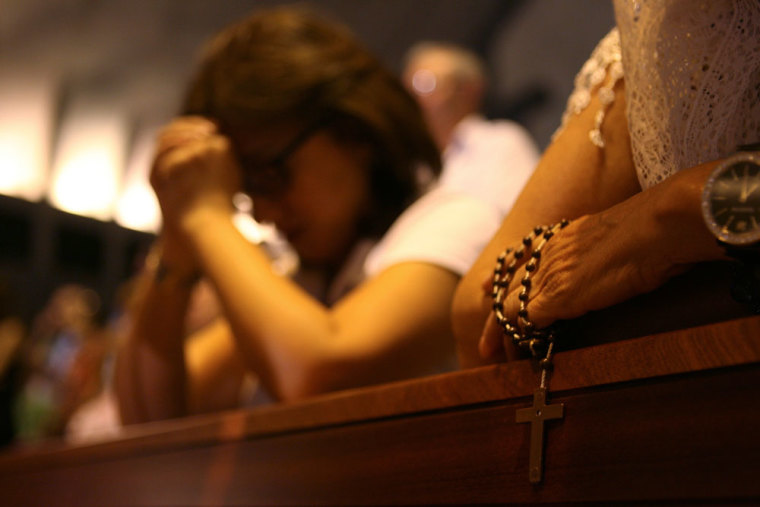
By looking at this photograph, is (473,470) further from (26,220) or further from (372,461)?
(26,220)

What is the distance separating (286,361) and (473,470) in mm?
383

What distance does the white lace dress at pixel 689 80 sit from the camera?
48cm

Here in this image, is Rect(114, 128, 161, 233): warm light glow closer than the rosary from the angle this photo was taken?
No

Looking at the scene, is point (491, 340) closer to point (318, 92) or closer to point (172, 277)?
point (318, 92)

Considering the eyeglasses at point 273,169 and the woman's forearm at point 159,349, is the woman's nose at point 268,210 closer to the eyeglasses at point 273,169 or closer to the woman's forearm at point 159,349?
the eyeglasses at point 273,169

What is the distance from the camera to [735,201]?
39 centimetres

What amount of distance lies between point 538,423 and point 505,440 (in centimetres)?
3

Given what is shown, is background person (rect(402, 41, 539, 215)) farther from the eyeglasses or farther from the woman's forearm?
the woman's forearm

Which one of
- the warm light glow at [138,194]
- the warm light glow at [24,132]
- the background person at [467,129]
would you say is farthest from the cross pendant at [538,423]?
the warm light glow at [138,194]

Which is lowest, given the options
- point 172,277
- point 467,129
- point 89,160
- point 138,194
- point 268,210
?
point 138,194

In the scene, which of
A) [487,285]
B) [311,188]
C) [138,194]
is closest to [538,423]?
[487,285]

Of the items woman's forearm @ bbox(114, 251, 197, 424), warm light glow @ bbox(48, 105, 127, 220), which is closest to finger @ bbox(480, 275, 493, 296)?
woman's forearm @ bbox(114, 251, 197, 424)

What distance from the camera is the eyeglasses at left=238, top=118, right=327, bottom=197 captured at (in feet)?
3.72

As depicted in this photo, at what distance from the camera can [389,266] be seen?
0.99 metres
